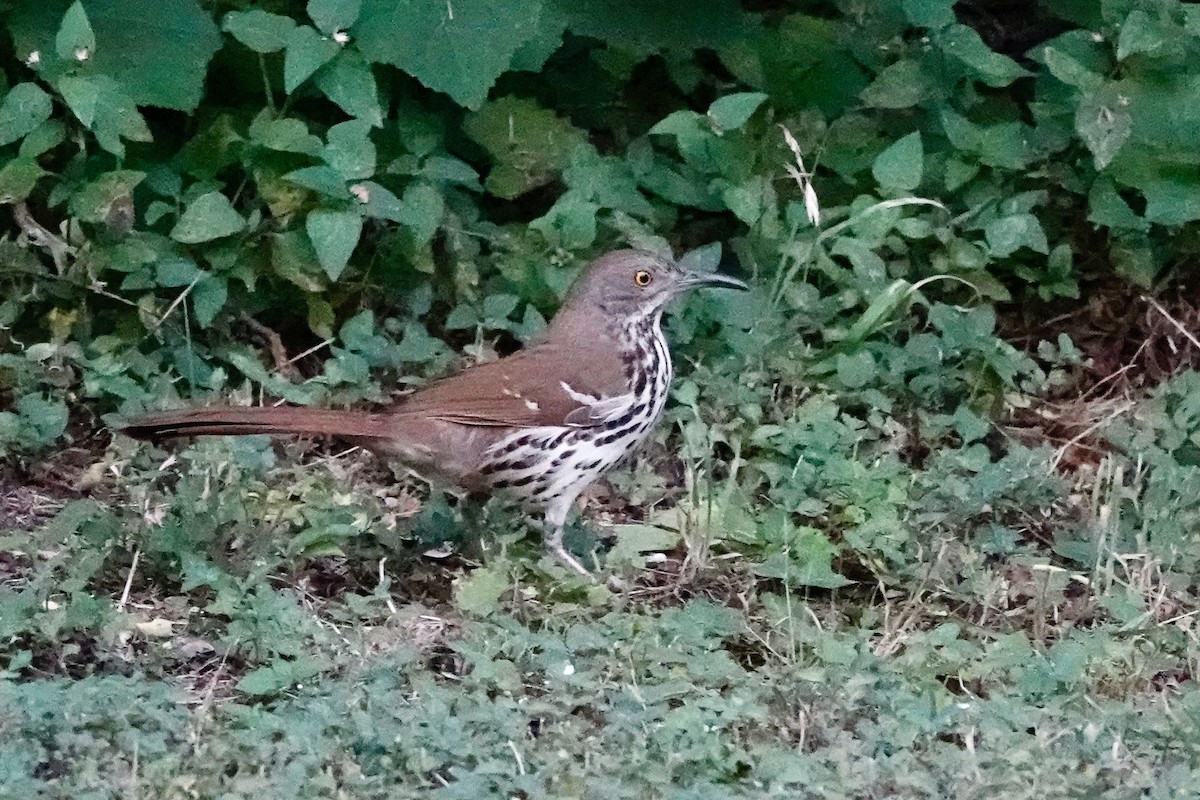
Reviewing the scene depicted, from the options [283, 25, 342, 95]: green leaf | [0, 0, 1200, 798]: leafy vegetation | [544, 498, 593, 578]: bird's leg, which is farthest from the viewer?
[283, 25, 342, 95]: green leaf

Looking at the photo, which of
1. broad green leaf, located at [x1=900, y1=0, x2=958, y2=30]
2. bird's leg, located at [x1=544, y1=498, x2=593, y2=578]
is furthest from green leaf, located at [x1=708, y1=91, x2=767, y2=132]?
bird's leg, located at [x1=544, y1=498, x2=593, y2=578]

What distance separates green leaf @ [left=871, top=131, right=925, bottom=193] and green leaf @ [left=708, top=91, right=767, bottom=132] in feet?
1.33

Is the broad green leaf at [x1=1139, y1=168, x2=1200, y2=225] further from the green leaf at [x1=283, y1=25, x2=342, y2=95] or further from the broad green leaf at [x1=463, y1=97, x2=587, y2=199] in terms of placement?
the green leaf at [x1=283, y1=25, x2=342, y2=95]

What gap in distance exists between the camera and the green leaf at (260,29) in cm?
455

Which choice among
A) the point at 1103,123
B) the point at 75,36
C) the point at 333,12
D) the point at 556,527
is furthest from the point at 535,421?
the point at 1103,123

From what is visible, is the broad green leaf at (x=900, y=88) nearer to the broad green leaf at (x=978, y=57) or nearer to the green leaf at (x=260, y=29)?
the broad green leaf at (x=978, y=57)

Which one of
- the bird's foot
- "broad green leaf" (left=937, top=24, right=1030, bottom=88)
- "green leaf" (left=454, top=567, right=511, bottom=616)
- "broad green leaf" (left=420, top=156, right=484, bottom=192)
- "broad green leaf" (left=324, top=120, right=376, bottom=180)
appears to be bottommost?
the bird's foot

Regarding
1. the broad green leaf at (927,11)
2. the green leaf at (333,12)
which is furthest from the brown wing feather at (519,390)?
the broad green leaf at (927,11)

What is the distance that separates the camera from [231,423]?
381cm

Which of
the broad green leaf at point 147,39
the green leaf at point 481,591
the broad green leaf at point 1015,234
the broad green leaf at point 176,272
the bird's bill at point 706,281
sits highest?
the broad green leaf at point 147,39

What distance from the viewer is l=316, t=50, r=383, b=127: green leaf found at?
Result: 4594 millimetres

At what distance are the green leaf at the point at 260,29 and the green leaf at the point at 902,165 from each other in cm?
171

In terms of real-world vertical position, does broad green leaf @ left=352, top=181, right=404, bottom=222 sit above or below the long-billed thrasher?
above

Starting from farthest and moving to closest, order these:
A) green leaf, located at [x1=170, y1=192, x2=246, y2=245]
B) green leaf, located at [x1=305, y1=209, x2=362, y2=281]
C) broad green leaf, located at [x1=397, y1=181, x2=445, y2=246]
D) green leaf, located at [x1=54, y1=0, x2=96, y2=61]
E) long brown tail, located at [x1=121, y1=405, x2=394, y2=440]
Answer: broad green leaf, located at [x1=397, y1=181, x2=445, y2=246]
green leaf, located at [x1=170, y1=192, x2=246, y2=245]
green leaf, located at [x1=305, y1=209, x2=362, y2=281]
green leaf, located at [x1=54, y1=0, x2=96, y2=61]
long brown tail, located at [x1=121, y1=405, x2=394, y2=440]
